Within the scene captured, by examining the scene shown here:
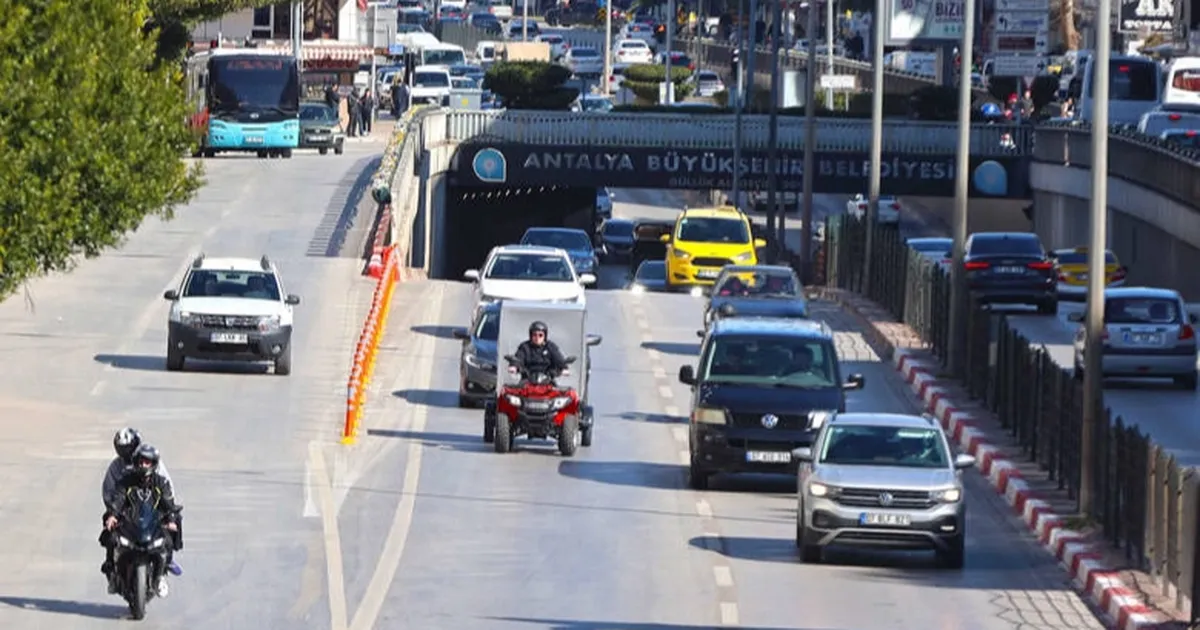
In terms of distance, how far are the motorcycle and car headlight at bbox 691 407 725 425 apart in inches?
386

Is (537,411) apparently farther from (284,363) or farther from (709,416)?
(284,363)

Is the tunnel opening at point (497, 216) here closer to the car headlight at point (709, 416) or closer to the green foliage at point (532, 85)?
the green foliage at point (532, 85)

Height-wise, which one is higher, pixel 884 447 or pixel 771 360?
pixel 771 360

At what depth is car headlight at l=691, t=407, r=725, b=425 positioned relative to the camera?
29812 mm

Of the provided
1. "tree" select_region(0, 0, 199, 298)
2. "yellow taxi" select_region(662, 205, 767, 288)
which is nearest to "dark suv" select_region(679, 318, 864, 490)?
"tree" select_region(0, 0, 199, 298)

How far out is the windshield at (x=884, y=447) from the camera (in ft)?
83.2

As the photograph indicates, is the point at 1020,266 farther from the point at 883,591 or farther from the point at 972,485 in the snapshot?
the point at 883,591

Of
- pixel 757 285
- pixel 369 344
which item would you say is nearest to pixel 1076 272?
pixel 757 285

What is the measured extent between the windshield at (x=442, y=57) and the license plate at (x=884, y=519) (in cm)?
10221

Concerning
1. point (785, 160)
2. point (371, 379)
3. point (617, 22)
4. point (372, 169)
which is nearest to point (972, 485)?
point (371, 379)

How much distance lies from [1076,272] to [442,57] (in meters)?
75.5

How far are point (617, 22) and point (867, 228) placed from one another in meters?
131

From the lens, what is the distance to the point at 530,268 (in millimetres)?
44844

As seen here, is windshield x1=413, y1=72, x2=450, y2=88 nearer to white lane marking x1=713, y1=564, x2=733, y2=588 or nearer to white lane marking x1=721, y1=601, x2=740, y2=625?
white lane marking x1=713, y1=564, x2=733, y2=588
